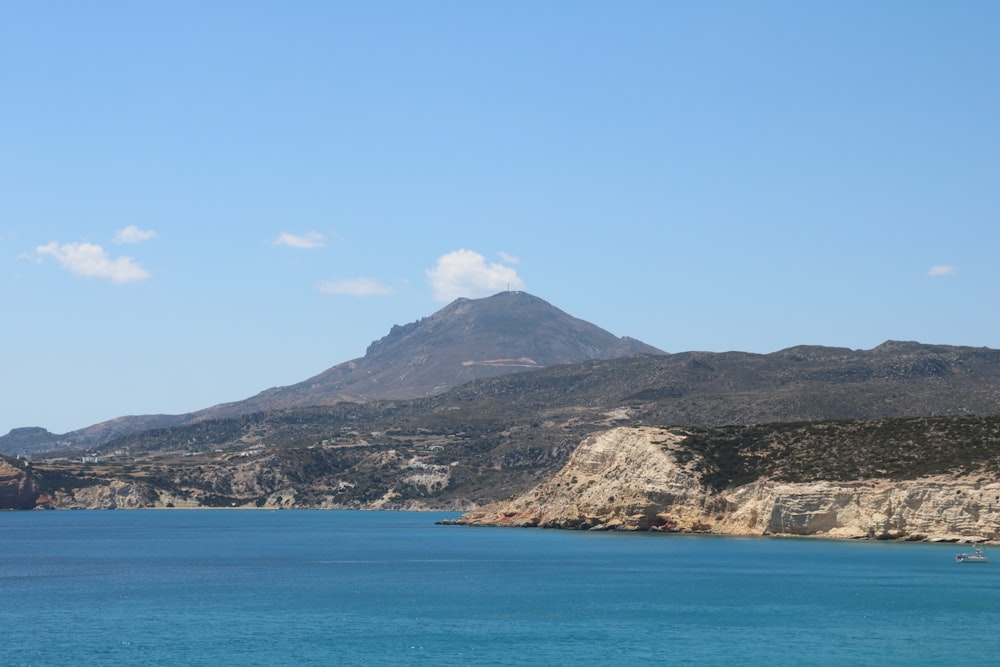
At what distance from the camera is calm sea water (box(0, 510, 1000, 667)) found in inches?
2276

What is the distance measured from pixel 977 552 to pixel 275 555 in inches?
2578

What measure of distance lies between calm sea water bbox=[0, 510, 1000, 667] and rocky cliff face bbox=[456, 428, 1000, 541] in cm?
263

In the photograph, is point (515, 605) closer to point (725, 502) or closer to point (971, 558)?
point (971, 558)

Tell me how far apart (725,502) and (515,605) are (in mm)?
59303

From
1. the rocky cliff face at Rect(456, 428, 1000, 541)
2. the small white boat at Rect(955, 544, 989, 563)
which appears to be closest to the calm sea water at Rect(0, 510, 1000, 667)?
the small white boat at Rect(955, 544, 989, 563)

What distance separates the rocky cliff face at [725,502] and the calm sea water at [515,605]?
103 inches

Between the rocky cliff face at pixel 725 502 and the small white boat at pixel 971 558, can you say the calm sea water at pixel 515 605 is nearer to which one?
the small white boat at pixel 971 558

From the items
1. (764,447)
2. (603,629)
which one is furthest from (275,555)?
(603,629)

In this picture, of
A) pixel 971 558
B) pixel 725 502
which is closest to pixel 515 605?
pixel 971 558

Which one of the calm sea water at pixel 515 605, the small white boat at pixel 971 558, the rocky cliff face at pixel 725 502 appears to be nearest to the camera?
the calm sea water at pixel 515 605

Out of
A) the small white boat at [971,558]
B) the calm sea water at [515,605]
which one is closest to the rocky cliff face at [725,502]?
the calm sea water at [515,605]

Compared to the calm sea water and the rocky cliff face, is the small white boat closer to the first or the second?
the calm sea water

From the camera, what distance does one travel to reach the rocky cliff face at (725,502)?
373 ft

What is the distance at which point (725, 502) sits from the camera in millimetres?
131000
